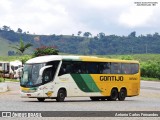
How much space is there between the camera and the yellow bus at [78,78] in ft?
99.4

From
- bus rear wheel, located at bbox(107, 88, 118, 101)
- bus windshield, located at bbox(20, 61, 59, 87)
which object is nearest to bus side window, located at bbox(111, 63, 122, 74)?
bus rear wheel, located at bbox(107, 88, 118, 101)

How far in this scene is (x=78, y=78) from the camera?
106 feet

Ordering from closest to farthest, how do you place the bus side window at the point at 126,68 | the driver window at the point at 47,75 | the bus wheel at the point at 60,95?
the driver window at the point at 47,75 < the bus wheel at the point at 60,95 < the bus side window at the point at 126,68

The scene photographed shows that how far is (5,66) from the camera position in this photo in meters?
75.4

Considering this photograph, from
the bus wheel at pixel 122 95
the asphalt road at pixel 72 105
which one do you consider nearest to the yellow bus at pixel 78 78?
the bus wheel at pixel 122 95

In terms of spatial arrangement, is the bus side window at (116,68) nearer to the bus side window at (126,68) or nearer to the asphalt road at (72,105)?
the bus side window at (126,68)

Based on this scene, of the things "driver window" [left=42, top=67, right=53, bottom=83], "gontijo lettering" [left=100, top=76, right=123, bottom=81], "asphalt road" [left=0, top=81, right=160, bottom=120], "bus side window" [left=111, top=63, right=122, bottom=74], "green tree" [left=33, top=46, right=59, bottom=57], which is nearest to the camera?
"asphalt road" [left=0, top=81, right=160, bottom=120]

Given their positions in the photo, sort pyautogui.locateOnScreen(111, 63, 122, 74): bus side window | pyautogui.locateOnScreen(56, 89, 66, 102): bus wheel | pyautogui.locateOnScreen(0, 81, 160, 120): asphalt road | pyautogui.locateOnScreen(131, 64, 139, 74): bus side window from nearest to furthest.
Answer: pyautogui.locateOnScreen(0, 81, 160, 120): asphalt road < pyautogui.locateOnScreen(56, 89, 66, 102): bus wheel < pyautogui.locateOnScreen(111, 63, 122, 74): bus side window < pyautogui.locateOnScreen(131, 64, 139, 74): bus side window

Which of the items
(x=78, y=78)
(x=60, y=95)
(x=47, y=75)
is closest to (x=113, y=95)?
(x=78, y=78)

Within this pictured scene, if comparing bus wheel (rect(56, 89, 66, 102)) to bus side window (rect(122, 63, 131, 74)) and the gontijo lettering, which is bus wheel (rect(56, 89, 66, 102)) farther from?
bus side window (rect(122, 63, 131, 74))

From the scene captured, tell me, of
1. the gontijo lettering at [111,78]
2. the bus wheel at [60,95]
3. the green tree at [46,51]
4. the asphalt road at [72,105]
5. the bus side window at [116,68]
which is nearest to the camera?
the asphalt road at [72,105]

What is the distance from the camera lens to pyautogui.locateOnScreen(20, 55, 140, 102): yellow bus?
30.3 metres

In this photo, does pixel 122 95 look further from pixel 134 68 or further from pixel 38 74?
pixel 38 74

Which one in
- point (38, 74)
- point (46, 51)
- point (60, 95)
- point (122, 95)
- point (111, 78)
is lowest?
point (122, 95)
